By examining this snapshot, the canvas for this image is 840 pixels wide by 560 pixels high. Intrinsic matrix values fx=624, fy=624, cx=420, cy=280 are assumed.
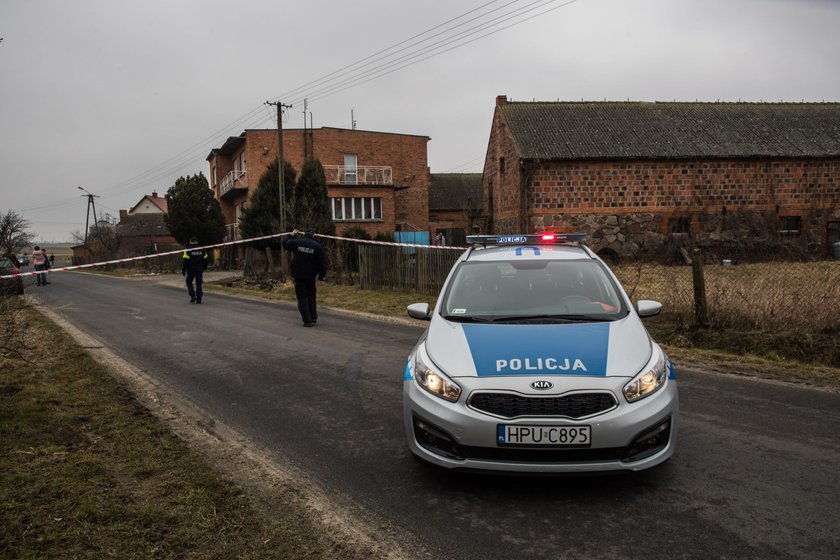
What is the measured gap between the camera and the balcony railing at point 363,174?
1580 inches

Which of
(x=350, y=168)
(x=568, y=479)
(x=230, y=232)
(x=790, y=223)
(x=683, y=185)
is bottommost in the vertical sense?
(x=568, y=479)

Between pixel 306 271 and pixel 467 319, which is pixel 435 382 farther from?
pixel 306 271

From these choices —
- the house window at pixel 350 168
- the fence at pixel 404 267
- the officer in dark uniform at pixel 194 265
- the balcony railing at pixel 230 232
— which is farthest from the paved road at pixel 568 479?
the balcony railing at pixel 230 232

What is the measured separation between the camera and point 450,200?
2106 inches

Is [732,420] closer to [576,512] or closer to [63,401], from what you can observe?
[576,512]

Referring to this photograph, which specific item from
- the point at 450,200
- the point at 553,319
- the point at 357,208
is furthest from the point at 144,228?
the point at 553,319

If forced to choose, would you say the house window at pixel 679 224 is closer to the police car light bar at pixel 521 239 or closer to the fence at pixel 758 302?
the fence at pixel 758 302

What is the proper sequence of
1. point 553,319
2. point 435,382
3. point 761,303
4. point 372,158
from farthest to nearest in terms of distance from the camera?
1. point 372,158
2. point 761,303
3. point 553,319
4. point 435,382

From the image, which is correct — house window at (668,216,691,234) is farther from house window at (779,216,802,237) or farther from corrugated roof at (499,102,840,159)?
house window at (779,216,802,237)

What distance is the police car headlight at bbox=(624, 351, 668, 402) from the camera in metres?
3.81

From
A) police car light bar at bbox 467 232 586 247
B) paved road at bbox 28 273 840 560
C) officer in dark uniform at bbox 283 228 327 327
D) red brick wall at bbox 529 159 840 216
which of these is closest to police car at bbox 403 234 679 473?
paved road at bbox 28 273 840 560

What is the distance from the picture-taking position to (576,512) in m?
3.64

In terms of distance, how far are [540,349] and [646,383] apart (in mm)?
684

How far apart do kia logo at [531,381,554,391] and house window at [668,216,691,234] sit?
2699 cm
